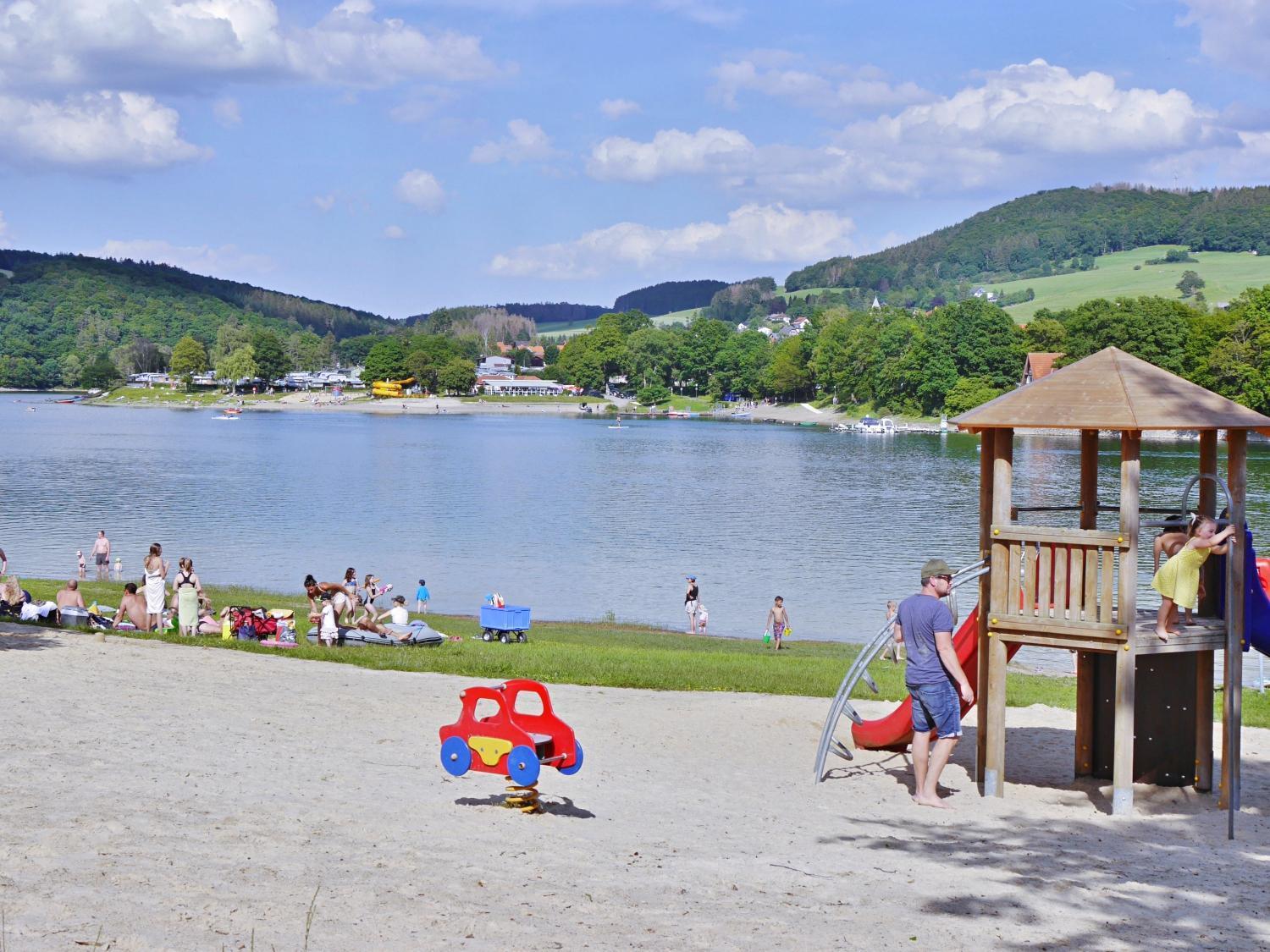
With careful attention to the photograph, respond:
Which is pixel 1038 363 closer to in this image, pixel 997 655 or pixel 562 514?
pixel 562 514

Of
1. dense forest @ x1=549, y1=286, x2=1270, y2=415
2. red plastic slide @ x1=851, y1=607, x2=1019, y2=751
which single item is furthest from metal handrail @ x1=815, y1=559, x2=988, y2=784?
dense forest @ x1=549, y1=286, x2=1270, y2=415

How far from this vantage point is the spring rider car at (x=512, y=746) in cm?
1034

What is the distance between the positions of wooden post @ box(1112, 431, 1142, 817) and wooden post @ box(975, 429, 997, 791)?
1206 mm

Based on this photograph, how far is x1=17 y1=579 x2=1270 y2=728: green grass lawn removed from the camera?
17.7 meters

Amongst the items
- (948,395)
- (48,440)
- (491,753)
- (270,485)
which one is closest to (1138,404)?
(491,753)

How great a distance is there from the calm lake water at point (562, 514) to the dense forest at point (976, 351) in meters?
10.5

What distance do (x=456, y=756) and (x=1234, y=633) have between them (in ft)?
23.6

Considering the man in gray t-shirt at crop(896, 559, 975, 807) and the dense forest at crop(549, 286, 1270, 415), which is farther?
the dense forest at crop(549, 286, 1270, 415)

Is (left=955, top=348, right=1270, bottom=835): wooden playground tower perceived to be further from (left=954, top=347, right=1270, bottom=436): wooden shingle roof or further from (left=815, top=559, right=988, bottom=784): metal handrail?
(left=815, top=559, right=988, bottom=784): metal handrail

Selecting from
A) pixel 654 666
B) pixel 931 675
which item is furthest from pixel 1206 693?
pixel 654 666

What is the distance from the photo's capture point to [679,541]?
153 feet

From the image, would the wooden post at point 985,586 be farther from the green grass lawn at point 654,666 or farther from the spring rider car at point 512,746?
the green grass lawn at point 654,666

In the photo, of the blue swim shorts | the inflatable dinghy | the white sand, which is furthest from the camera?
the inflatable dinghy

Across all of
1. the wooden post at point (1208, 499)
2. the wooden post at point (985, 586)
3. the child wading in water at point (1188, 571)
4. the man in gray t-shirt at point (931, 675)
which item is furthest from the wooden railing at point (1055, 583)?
the wooden post at point (1208, 499)
